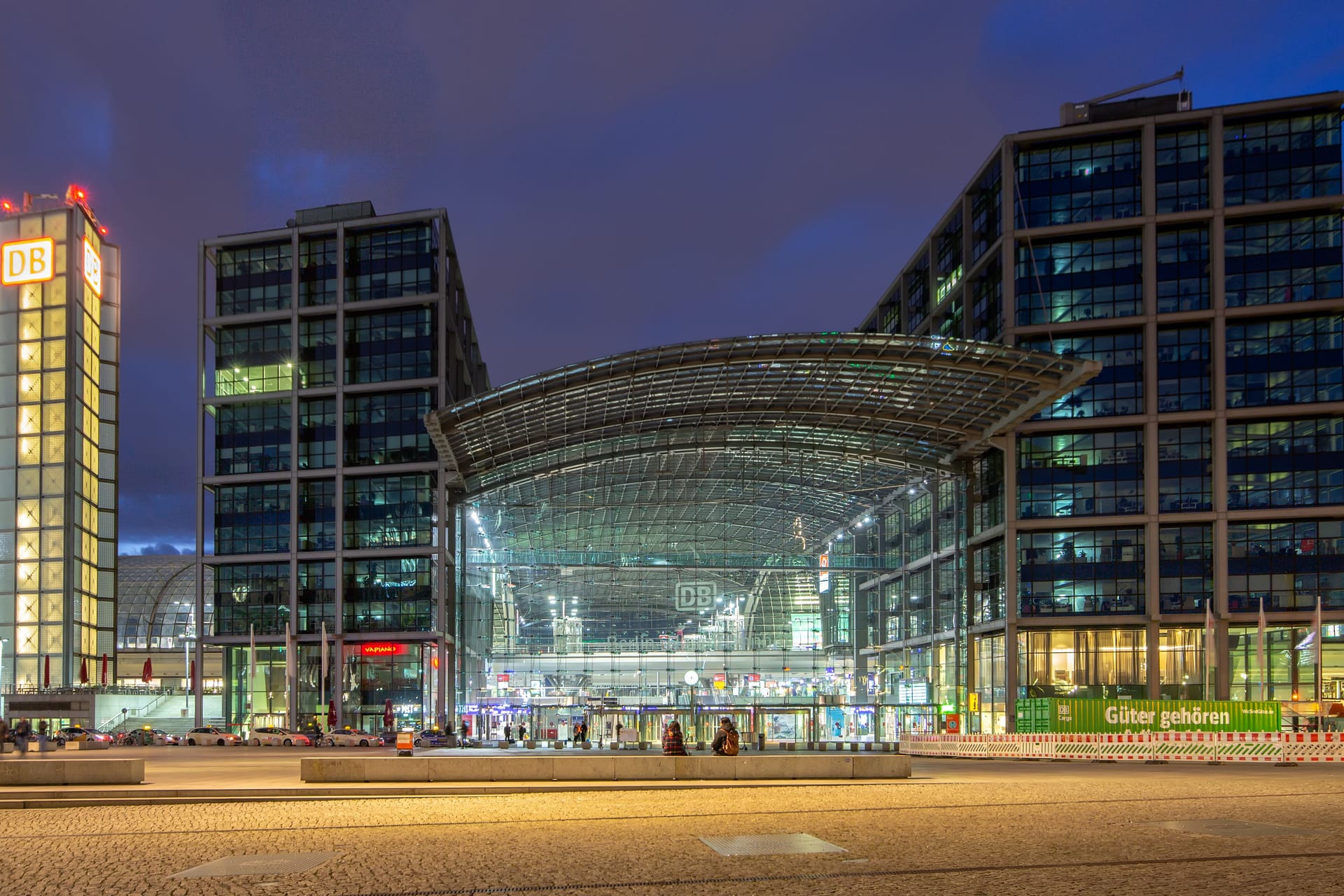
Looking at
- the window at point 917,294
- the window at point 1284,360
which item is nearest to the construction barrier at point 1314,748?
the window at point 1284,360

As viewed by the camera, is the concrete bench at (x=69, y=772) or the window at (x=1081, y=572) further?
the window at (x=1081, y=572)

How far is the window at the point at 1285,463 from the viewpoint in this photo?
5978 centimetres

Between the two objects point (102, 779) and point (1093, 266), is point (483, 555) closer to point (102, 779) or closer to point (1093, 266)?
point (1093, 266)

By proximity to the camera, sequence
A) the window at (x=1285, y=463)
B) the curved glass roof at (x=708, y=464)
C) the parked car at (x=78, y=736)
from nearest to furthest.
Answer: the curved glass roof at (x=708, y=464) < the window at (x=1285, y=463) < the parked car at (x=78, y=736)

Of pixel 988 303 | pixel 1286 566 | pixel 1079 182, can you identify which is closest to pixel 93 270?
pixel 988 303

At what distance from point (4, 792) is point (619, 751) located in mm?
28937

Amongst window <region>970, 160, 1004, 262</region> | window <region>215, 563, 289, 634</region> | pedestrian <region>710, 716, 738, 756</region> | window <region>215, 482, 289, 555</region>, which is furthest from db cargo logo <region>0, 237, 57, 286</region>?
pedestrian <region>710, 716, 738, 756</region>

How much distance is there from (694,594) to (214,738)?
96.0 feet

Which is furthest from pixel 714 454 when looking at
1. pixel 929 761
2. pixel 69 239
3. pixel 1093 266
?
pixel 69 239

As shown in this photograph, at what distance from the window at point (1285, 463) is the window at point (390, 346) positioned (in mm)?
43107

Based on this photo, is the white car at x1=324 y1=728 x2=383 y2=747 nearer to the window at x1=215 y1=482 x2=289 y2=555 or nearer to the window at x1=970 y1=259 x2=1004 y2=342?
the window at x1=215 y1=482 x2=289 y2=555

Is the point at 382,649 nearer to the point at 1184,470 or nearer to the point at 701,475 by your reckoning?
the point at 701,475

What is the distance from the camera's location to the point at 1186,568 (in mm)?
61062

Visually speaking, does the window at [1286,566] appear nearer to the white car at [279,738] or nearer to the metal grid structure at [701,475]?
the metal grid structure at [701,475]
